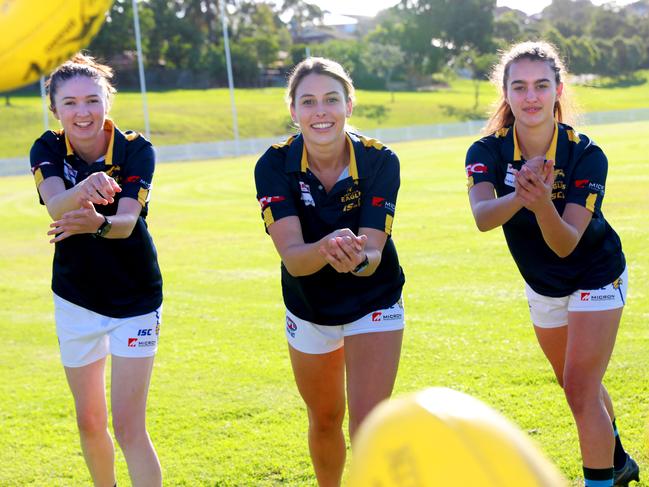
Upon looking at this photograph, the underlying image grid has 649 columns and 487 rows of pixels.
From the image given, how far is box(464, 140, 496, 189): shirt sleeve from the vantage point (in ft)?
17.2

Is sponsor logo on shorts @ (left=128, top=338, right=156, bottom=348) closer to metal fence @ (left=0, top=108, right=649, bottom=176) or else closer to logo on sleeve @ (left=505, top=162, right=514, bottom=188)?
logo on sleeve @ (left=505, top=162, right=514, bottom=188)

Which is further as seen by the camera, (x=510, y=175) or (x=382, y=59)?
(x=382, y=59)

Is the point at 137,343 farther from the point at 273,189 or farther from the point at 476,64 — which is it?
the point at 476,64

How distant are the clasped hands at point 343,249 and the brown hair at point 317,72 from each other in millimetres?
981

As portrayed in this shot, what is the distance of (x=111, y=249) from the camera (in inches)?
197

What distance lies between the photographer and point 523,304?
10.4m

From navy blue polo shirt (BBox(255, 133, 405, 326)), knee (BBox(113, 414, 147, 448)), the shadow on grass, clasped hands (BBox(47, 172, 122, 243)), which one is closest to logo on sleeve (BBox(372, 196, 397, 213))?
navy blue polo shirt (BBox(255, 133, 405, 326))

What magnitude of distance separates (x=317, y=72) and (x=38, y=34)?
93.5 inches

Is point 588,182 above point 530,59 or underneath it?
underneath

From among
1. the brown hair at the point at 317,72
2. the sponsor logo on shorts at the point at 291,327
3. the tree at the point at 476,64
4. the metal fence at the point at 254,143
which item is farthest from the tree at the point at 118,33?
the sponsor logo on shorts at the point at 291,327

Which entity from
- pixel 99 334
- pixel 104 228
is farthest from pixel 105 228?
pixel 99 334

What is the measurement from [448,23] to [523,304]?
320 feet

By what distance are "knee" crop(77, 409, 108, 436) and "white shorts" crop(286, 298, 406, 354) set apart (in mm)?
1144

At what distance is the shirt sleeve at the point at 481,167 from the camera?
5.25m
